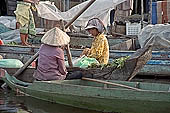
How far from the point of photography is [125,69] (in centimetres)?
651

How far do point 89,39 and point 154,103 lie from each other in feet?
18.5

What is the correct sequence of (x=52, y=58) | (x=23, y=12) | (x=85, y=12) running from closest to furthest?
(x=52, y=58), (x=23, y=12), (x=85, y=12)

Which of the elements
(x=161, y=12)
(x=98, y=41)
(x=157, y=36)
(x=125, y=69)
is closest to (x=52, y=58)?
(x=98, y=41)

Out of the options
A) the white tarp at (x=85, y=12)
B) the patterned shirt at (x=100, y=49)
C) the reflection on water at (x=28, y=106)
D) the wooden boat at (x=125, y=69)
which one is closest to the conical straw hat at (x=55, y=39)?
the wooden boat at (x=125, y=69)

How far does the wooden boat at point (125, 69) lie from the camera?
20.8 ft

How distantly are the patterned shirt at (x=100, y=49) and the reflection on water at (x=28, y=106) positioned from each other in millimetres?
1378

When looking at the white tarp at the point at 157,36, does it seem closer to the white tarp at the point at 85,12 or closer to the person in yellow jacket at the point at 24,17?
the white tarp at the point at 85,12

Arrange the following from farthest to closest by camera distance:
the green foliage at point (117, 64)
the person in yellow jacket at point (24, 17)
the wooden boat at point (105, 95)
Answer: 1. the person in yellow jacket at point (24, 17)
2. the green foliage at point (117, 64)
3. the wooden boat at point (105, 95)

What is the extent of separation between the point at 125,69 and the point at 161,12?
508cm

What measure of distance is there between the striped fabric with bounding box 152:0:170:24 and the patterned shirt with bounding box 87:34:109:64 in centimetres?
429

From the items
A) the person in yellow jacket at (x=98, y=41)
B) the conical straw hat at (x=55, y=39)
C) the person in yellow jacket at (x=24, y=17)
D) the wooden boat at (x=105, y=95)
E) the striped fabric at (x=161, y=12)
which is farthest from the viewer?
the striped fabric at (x=161, y=12)

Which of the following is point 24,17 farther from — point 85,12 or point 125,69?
point 125,69

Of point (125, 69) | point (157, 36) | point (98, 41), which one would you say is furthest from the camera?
point (157, 36)

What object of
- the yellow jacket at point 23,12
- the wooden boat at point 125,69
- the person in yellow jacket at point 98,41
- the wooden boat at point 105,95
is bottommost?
the wooden boat at point 105,95
